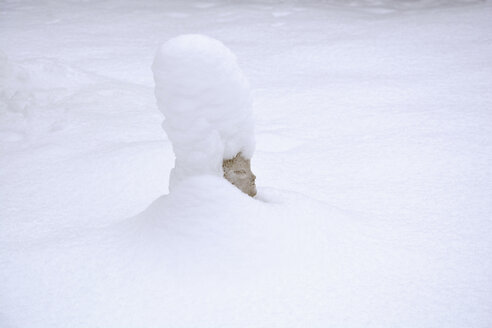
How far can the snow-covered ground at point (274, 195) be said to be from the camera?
1094mm

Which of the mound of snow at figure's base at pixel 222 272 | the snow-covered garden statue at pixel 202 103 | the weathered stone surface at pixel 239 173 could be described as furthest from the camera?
the weathered stone surface at pixel 239 173

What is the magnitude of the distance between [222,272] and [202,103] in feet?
1.33

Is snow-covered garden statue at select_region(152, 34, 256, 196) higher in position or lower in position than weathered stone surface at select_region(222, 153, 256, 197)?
higher

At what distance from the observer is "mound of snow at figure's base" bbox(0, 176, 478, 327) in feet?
3.47

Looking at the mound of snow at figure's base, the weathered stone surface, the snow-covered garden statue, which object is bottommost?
the mound of snow at figure's base

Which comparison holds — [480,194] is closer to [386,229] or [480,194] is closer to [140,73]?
[386,229]

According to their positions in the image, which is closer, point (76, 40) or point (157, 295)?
point (157, 295)

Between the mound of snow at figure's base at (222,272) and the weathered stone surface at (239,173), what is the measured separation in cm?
9

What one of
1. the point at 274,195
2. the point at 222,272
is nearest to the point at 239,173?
the point at 274,195

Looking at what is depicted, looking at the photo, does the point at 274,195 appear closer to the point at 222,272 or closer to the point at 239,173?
the point at 239,173

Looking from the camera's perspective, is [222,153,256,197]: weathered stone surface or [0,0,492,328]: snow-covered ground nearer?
[0,0,492,328]: snow-covered ground

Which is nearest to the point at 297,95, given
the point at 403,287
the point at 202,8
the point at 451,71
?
the point at 451,71

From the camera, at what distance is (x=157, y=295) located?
3.59 ft

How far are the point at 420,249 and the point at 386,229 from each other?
0.12 meters
